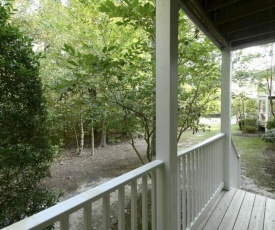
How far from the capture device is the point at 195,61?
272 cm

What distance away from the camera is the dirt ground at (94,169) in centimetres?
461

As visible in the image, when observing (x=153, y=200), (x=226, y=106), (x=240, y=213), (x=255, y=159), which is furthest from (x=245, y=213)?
(x=255, y=159)

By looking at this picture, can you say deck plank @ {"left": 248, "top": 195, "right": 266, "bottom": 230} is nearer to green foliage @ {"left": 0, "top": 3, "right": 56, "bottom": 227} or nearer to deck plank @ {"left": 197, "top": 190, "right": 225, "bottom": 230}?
deck plank @ {"left": 197, "top": 190, "right": 225, "bottom": 230}

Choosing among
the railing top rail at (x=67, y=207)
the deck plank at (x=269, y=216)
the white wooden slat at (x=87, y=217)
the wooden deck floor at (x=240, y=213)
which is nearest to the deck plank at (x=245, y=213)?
the wooden deck floor at (x=240, y=213)

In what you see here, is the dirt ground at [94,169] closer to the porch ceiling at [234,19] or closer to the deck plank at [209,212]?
the deck plank at [209,212]

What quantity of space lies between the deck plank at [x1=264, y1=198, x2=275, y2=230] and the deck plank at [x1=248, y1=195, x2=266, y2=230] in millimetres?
39

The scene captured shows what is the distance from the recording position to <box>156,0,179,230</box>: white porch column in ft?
4.62

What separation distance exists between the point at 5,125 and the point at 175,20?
2.03 meters

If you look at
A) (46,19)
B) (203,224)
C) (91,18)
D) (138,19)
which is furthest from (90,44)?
(203,224)

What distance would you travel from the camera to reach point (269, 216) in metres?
2.43

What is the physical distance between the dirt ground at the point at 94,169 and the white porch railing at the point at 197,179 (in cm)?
262

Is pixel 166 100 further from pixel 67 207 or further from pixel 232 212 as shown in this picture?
pixel 232 212

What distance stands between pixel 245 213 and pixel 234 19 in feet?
7.69

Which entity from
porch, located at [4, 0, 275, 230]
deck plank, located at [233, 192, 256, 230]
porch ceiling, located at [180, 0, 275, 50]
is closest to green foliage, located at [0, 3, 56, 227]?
porch, located at [4, 0, 275, 230]
